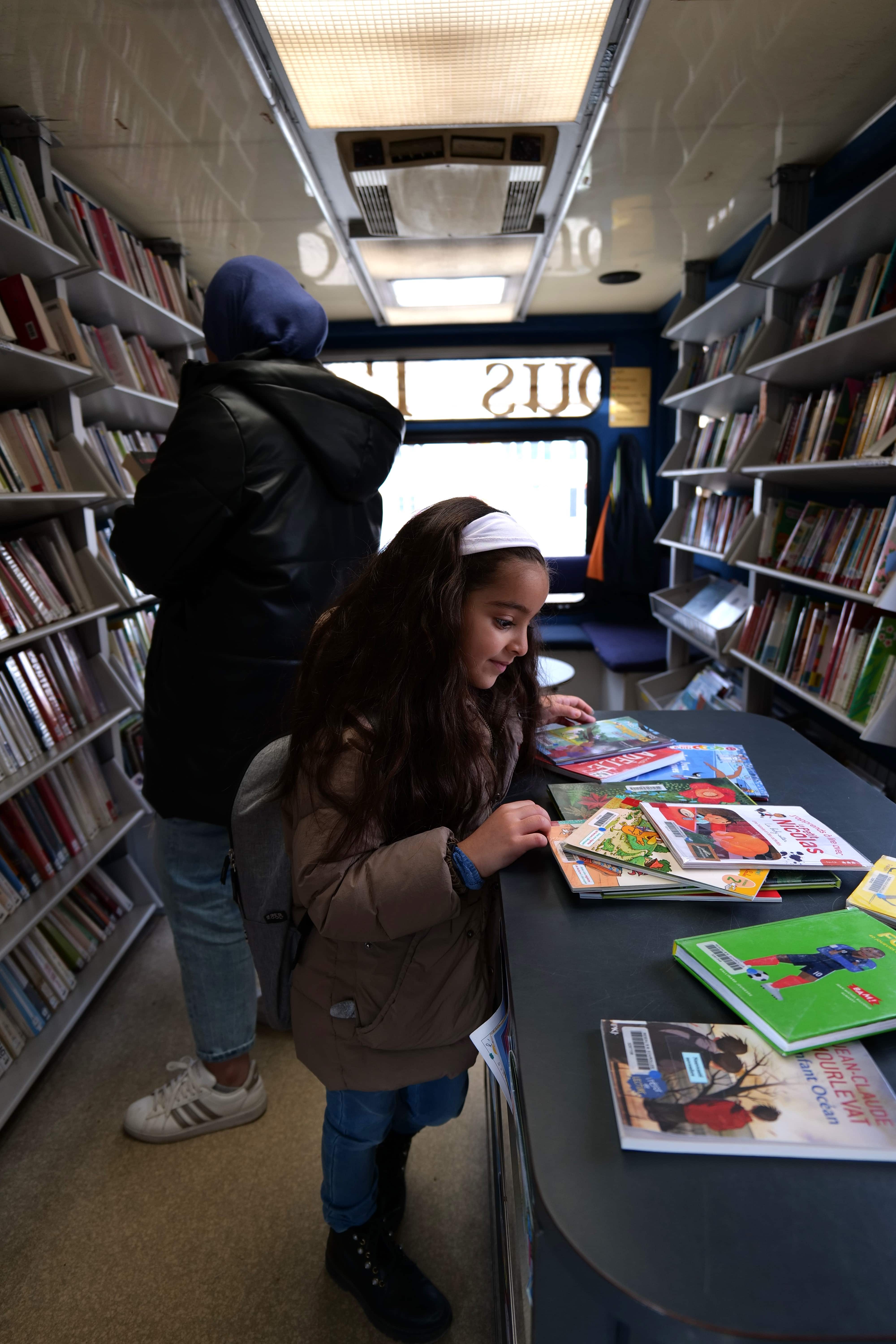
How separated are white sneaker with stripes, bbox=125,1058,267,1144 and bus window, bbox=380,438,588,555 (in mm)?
3972

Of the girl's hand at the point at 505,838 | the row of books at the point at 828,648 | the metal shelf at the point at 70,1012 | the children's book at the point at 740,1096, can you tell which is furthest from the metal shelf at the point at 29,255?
the row of books at the point at 828,648

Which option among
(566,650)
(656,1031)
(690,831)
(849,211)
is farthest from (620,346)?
(656,1031)

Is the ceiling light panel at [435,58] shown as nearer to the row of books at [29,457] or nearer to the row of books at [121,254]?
the row of books at [121,254]

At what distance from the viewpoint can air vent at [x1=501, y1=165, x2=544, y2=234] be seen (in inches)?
88.9

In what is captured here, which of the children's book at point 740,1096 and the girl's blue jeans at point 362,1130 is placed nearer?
the children's book at point 740,1096

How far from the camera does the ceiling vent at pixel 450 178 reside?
2090 mm

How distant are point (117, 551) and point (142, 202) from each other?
6.32ft

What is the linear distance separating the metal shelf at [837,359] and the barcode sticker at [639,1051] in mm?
1818

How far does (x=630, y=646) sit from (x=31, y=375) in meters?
3.40

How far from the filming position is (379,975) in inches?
44.1

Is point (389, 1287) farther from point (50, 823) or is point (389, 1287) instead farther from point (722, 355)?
point (722, 355)

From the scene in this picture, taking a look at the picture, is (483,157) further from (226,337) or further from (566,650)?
(566,650)

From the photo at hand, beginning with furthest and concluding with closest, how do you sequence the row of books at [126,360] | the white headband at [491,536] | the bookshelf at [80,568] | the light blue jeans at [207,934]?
1. the row of books at [126,360]
2. the bookshelf at [80,568]
3. the light blue jeans at [207,934]
4. the white headband at [491,536]

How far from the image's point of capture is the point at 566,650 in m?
4.95
